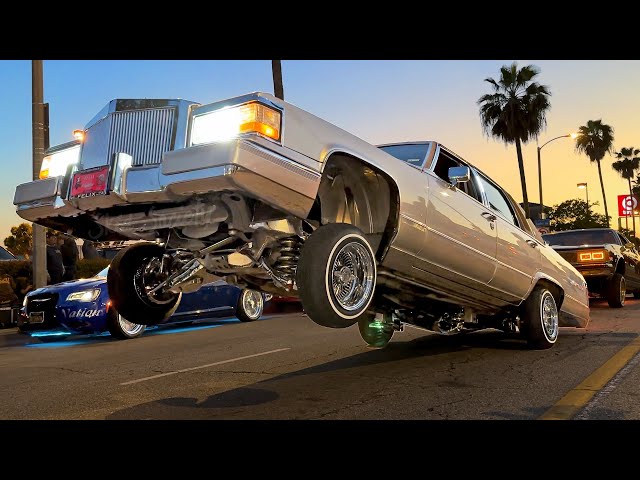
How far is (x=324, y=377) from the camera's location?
5859 millimetres

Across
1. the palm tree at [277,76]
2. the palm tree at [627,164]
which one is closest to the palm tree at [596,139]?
the palm tree at [627,164]

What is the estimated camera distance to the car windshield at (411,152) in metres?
5.52

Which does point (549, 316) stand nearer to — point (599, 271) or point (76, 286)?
point (76, 286)

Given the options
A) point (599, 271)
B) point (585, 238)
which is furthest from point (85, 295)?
point (585, 238)

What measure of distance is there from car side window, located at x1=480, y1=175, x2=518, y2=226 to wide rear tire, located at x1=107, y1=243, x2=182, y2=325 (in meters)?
3.30

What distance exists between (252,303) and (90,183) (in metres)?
8.04

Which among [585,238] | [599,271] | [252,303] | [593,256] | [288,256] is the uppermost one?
[585,238]

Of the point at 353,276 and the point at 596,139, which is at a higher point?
the point at 596,139

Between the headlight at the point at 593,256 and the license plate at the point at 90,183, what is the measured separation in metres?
12.3

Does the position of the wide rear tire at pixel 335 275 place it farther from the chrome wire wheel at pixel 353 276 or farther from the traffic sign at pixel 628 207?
the traffic sign at pixel 628 207

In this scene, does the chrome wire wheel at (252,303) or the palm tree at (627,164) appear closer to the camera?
the chrome wire wheel at (252,303)

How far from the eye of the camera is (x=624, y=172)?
243 ft
